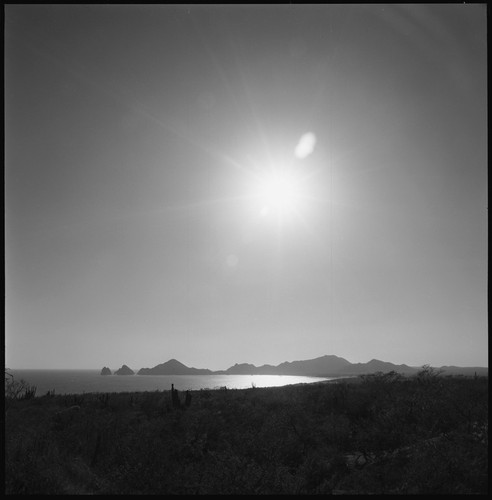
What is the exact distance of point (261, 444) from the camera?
16.2m

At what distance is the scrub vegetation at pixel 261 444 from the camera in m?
11.6

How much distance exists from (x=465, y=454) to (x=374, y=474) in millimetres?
2895

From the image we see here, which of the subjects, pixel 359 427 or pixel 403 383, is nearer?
pixel 359 427

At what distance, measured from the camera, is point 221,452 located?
15992 mm

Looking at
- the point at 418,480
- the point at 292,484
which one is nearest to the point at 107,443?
the point at 292,484

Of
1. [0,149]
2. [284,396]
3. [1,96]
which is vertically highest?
[1,96]

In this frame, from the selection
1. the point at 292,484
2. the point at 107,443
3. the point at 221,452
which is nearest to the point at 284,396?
the point at 221,452

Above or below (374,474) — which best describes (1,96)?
above

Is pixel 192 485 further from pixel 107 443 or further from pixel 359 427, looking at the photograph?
pixel 359 427

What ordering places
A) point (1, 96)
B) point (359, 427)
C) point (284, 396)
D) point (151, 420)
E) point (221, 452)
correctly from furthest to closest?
point (284, 396), point (151, 420), point (359, 427), point (221, 452), point (1, 96)

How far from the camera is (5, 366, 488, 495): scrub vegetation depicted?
1160 cm

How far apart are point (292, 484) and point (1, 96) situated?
12381mm

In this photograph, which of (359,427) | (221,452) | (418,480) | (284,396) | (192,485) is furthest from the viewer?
(284,396)

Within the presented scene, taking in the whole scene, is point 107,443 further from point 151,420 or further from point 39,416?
point 39,416
